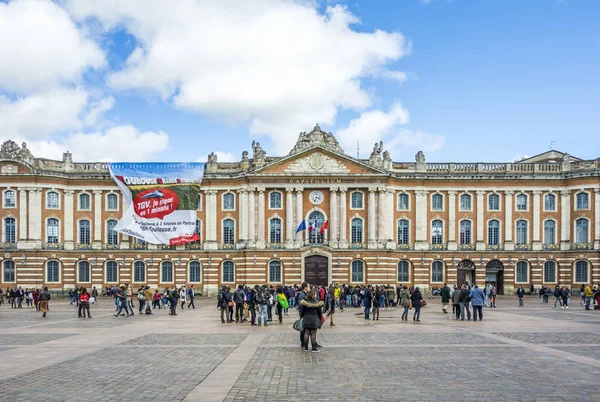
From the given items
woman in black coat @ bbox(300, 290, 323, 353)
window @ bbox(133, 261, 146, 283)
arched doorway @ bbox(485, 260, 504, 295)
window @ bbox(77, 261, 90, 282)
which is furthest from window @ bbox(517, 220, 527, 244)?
woman in black coat @ bbox(300, 290, 323, 353)

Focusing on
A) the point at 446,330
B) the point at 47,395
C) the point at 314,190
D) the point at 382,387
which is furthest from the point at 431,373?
the point at 314,190

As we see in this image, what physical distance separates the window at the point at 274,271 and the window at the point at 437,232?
16148 mm

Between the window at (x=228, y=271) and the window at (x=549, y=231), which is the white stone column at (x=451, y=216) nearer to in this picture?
the window at (x=549, y=231)

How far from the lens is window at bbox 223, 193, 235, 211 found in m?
→ 66.8

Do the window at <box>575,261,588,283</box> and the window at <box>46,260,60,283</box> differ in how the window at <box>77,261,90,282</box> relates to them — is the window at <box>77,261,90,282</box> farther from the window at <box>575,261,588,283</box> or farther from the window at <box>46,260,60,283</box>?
the window at <box>575,261,588,283</box>

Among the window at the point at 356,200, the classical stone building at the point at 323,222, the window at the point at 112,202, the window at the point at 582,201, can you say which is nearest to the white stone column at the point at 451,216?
the classical stone building at the point at 323,222

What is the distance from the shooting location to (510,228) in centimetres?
6650

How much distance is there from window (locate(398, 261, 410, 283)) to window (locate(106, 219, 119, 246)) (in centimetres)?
2926

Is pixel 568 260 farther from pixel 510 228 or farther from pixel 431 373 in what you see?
pixel 431 373

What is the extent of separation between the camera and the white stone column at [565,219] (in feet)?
216

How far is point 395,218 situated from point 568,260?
17.9 metres

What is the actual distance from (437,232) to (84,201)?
120ft

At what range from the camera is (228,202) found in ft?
219

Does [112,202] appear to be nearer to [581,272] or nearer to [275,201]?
[275,201]
